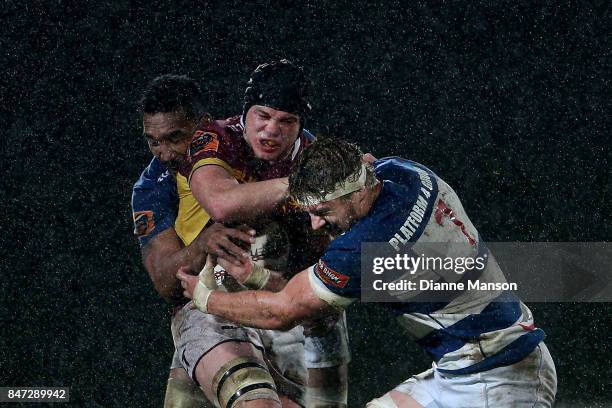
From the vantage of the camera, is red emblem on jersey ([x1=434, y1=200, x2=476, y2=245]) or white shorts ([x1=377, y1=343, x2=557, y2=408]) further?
white shorts ([x1=377, y1=343, x2=557, y2=408])

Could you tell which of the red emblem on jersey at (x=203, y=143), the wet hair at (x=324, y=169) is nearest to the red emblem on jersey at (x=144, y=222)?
the red emblem on jersey at (x=203, y=143)

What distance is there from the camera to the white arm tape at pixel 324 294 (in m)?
3.78

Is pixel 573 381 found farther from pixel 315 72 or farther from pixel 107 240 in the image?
pixel 107 240

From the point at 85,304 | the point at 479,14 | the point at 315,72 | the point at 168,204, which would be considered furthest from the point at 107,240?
the point at 479,14

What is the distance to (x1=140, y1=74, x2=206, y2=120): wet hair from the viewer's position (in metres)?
4.97

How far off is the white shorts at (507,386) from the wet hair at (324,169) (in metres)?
0.87

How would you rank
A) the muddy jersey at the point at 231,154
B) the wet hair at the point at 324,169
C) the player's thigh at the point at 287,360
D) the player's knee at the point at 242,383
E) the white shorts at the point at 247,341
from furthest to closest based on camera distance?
the player's thigh at the point at 287,360 < the white shorts at the point at 247,341 < the muddy jersey at the point at 231,154 < the player's knee at the point at 242,383 < the wet hair at the point at 324,169

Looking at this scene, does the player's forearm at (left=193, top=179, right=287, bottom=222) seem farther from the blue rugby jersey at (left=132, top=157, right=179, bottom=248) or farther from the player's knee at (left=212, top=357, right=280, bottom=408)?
the blue rugby jersey at (left=132, top=157, right=179, bottom=248)

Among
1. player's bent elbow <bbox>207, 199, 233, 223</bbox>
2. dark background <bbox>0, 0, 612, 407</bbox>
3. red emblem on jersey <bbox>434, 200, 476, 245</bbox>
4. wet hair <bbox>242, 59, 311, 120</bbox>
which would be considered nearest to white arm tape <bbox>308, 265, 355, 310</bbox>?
Answer: red emblem on jersey <bbox>434, 200, 476, 245</bbox>

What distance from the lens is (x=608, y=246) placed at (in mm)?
5836

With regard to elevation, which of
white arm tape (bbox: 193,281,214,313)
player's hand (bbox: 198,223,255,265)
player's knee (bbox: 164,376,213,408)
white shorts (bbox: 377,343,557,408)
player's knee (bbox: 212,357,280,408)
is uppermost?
player's hand (bbox: 198,223,255,265)

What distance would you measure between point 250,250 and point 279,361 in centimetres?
60

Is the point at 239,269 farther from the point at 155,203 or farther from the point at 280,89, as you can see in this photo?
the point at 155,203

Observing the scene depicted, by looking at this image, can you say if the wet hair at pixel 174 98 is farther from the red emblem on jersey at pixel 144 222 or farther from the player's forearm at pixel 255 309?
the player's forearm at pixel 255 309
